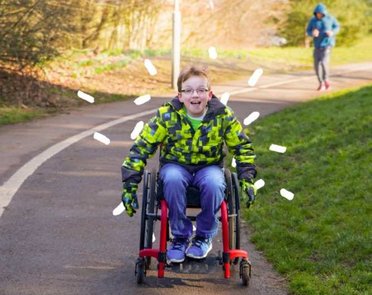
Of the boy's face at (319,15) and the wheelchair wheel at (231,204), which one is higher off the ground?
the boy's face at (319,15)

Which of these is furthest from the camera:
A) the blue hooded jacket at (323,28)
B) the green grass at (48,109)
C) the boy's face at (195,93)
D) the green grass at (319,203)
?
the blue hooded jacket at (323,28)

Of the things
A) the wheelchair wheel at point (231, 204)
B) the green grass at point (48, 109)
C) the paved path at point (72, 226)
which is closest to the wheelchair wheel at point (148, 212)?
the paved path at point (72, 226)

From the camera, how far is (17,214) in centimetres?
715

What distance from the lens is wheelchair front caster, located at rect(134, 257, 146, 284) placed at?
5268 mm

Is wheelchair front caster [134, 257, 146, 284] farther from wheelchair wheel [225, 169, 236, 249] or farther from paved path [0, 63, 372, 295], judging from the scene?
wheelchair wheel [225, 169, 236, 249]

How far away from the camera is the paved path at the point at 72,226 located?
17.5ft

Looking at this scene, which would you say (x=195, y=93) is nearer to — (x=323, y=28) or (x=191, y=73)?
(x=191, y=73)

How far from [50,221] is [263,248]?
6.06 ft

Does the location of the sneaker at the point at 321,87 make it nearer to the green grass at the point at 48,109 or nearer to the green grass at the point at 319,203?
the green grass at the point at 48,109

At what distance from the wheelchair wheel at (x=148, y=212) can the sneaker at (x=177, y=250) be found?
0.16 meters

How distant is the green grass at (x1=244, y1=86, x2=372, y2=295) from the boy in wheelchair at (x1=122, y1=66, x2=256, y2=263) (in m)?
0.73

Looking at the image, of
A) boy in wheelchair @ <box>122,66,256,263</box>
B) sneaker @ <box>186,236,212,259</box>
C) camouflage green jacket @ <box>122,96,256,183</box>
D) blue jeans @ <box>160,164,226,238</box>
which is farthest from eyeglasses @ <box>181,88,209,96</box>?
sneaker @ <box>186,236,212,259</box>

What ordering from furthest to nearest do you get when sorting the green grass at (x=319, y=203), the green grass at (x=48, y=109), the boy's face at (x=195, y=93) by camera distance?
1. the green grass at (x=48, y=109)
2. the green grass at (x=319, y=203)
3. the boy's face at (x=195, y=93)

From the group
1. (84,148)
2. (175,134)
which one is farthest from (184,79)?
(84,148)
